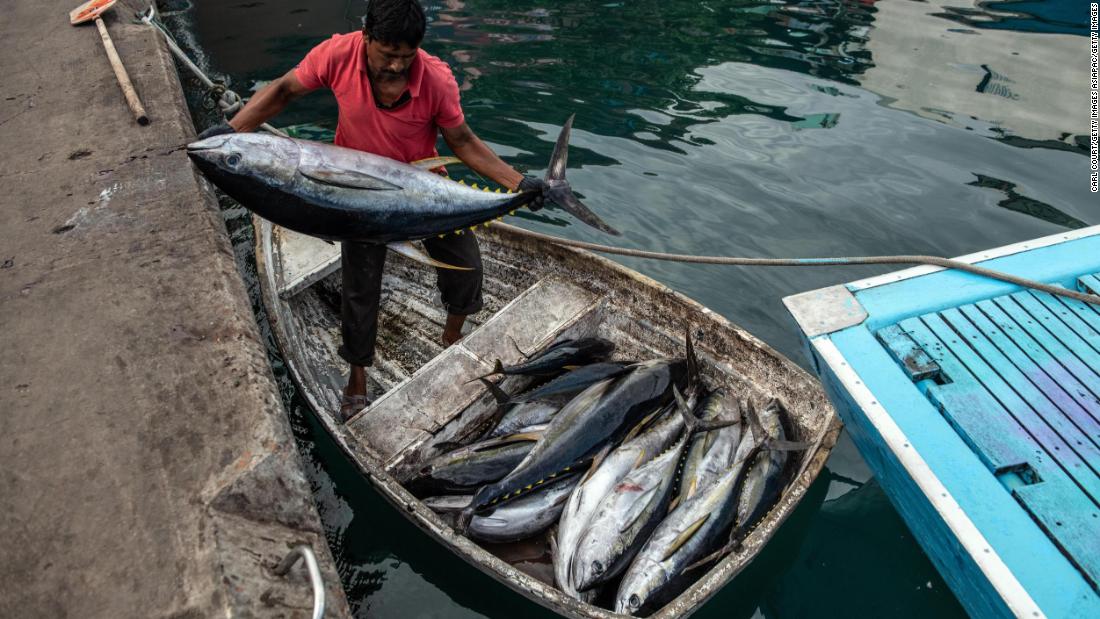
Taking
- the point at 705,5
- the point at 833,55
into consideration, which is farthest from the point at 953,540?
the point at 705,5

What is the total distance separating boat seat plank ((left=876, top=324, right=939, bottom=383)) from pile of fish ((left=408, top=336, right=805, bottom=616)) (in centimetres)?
76

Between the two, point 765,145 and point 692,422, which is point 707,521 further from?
point 765,145

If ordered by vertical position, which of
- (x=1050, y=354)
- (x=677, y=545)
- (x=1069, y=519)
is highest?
(x=1050, y=354)

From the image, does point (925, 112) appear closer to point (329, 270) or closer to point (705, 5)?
point (705, 5)

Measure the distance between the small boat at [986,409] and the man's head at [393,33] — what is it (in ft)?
8.71

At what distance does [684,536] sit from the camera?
379cm

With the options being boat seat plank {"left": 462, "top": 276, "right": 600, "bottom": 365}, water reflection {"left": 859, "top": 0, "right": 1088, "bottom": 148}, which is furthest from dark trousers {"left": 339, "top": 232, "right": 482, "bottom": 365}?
water reflection {"left": 859, "top": 0, "right": 1088, "bottom": 148}

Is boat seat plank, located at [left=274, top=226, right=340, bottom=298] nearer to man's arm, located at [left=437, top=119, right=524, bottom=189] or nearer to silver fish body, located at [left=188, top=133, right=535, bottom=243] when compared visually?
man's arm, located at [left=437, top=119, right=524, bottom=189]

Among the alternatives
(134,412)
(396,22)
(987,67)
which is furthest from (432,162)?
(987,67)

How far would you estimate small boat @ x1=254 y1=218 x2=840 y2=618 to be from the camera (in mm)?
3865

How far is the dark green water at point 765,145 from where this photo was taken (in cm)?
450

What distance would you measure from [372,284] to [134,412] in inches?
62.5

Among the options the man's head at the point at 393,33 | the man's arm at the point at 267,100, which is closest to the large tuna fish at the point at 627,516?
the man's head at the point at 393,33

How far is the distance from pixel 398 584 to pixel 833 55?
1049cm
